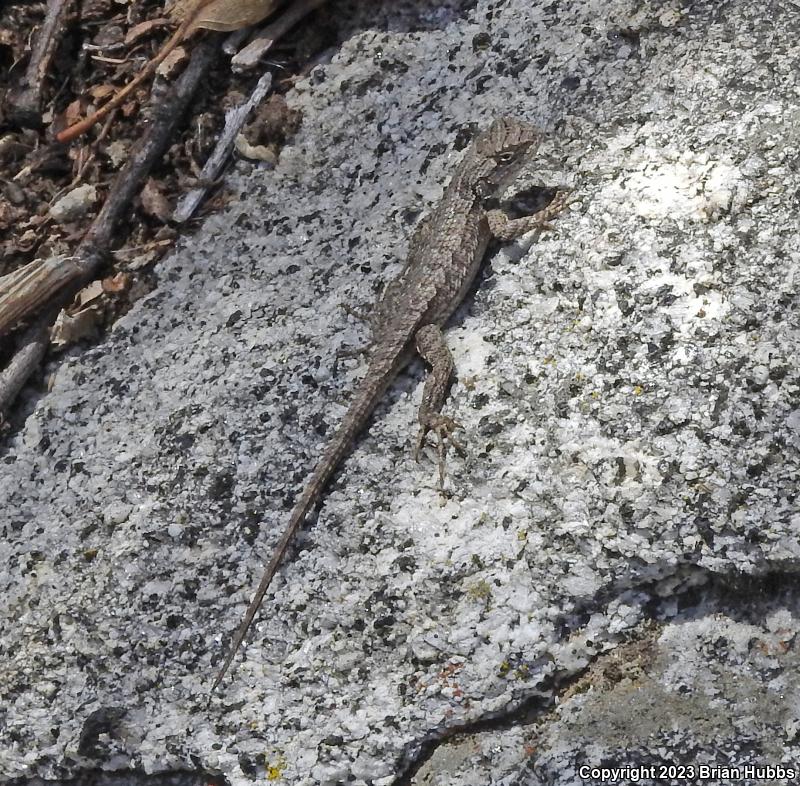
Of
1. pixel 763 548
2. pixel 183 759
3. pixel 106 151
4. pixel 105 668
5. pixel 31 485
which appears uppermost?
pixel 106 151

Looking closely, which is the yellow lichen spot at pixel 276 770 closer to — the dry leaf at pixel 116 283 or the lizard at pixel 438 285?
the lizard at pixel 438 285

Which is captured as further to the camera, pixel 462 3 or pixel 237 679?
pixel 462 3

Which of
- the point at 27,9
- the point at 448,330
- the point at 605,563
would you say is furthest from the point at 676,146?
the point at 27,9

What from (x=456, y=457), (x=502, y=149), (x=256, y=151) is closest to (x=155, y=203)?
(x=256, y=151)

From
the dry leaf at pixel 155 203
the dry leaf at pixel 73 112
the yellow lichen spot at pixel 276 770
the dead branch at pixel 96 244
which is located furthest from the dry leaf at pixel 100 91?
the yellow lichen spot at pixel 276 770

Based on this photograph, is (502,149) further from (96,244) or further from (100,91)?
(100,91)

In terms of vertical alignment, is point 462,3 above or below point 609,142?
above

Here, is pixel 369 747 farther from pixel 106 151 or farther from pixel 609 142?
pixel 106 151
